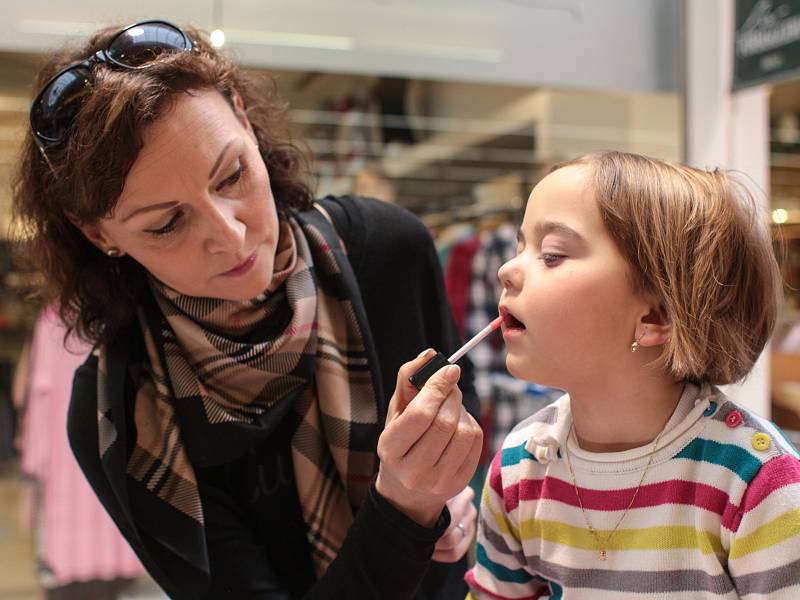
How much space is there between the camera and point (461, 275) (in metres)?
3.13

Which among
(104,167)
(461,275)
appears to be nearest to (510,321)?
(104,167)

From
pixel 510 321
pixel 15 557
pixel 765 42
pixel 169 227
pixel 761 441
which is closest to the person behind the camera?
pixel 761 441

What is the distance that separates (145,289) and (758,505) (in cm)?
84

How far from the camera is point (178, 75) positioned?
1.04 m

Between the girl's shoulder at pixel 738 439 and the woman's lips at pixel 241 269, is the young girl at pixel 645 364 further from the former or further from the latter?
the woman's lips at pixel 241 269

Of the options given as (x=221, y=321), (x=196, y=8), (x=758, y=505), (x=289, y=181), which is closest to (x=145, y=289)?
(x=221, y=321)

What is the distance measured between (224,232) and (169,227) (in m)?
0.08

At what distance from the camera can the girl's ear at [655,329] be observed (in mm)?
894

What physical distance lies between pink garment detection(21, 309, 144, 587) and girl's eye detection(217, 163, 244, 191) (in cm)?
190

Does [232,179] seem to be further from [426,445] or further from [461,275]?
[461,275]

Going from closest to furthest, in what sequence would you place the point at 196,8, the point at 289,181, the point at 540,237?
the point at 540,237 → the point at 289,181 → the point at 196,8

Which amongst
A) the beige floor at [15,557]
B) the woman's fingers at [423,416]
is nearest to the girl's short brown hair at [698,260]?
the woman's fingers at [423,416]

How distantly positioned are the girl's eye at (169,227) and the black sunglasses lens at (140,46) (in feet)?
0.60

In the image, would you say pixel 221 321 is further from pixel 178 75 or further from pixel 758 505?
pixel 758 505
